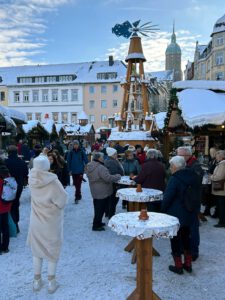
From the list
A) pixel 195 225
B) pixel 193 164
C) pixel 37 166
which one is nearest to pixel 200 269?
pixel 195 225

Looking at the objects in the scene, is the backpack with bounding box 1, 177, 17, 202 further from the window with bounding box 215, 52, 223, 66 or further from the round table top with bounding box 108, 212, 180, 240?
the window with bounding box 215, 52, 223, 66

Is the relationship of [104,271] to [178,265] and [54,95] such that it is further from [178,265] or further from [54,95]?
[54,95]

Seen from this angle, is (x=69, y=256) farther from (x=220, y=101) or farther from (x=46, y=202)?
Answer: (x=220, y=101)

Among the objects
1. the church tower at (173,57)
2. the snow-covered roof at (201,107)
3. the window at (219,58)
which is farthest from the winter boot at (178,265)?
the church tower at (173,57)

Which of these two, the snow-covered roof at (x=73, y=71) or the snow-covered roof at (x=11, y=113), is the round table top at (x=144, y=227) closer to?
the snow-covered roof at (x=11, y=113)

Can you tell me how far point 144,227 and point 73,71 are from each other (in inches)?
2262

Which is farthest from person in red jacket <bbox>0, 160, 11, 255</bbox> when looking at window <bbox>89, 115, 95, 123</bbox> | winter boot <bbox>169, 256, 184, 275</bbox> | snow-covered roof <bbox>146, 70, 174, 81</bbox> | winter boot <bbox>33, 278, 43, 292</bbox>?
snow-covered roof <bbox>146, 70, 174, 81</bbox>

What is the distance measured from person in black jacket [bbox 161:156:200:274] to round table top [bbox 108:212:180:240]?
692 millimetres

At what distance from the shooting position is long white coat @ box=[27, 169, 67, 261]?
14.8 feet

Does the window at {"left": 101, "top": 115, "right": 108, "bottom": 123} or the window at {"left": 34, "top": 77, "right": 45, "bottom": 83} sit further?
the window at {"left": 34, "top": 77, "right": 45, "bottom": 83}

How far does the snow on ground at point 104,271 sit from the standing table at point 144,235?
453 mm

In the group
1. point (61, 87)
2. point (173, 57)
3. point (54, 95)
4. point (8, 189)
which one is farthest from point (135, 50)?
point (173, 57)

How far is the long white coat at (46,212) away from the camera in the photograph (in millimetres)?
4512

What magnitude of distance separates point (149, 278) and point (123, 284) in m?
0.83
